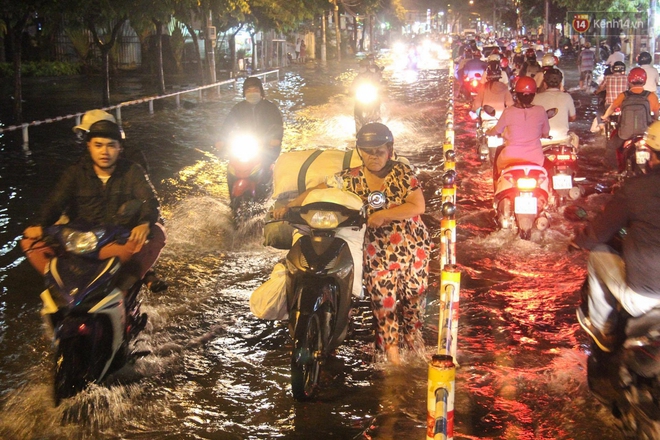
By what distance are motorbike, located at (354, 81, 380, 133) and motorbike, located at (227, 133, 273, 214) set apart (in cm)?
704

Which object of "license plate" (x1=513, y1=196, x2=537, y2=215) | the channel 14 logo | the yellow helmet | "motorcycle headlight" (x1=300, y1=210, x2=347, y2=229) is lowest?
"license plate" (x1=513, y1=196, x2=537, y2=215)

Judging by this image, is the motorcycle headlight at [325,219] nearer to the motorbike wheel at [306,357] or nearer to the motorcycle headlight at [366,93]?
the motorbike wheel at [306,357]

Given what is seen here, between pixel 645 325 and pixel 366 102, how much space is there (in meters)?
12.9

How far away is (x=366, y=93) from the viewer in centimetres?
1644

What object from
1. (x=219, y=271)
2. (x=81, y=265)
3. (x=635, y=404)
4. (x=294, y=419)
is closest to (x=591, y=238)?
(x=635, y=404)

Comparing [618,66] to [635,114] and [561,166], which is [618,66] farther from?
[561,166]

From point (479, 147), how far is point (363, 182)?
955 centimetres

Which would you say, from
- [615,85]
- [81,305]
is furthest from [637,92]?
[81,305]

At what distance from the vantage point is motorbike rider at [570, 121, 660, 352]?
3980mm

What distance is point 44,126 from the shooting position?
65.0 ft

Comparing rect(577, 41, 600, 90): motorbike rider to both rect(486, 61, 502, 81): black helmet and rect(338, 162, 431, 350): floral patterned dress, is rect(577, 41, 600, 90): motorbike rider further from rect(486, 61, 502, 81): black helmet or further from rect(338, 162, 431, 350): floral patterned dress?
rect(338, 162, 431, 350): floral patterned dress

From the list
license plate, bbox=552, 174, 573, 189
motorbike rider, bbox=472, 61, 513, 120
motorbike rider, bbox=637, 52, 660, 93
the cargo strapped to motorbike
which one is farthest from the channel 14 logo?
the cargo strapped to motorbike

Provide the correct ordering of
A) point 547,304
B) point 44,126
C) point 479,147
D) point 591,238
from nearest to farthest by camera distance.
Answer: point 591,238 → point 547,304 → point 479,147 → point 44,126

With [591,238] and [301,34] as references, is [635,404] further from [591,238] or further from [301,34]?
[301,34]
